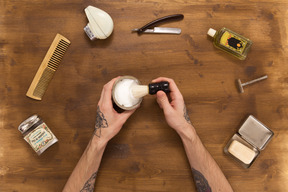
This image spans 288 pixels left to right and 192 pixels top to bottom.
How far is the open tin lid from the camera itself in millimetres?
979

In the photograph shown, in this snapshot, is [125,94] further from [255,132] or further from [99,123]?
[255,132]

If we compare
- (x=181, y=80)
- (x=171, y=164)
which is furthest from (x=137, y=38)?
(x=171, y=164)

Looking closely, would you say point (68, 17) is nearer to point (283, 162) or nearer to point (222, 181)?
point (222, 181)

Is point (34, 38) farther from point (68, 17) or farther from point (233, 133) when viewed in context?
point (233, 133)

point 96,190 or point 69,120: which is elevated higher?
point 69,120

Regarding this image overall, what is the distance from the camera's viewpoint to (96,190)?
100 cm

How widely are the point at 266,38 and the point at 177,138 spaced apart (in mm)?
708

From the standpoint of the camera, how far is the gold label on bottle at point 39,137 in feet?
3.14

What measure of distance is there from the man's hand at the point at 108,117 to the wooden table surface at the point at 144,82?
0.08 meters

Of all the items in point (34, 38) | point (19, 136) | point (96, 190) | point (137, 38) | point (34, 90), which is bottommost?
point (96, 190)

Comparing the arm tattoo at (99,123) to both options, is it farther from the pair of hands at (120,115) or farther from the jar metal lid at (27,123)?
the jar metal lid at (27,123)

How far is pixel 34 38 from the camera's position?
1.02 metres

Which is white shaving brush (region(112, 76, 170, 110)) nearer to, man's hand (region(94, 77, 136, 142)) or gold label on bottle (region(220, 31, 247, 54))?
man's hand (region(94, 77, 136, 142))

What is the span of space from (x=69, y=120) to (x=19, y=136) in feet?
0.86
